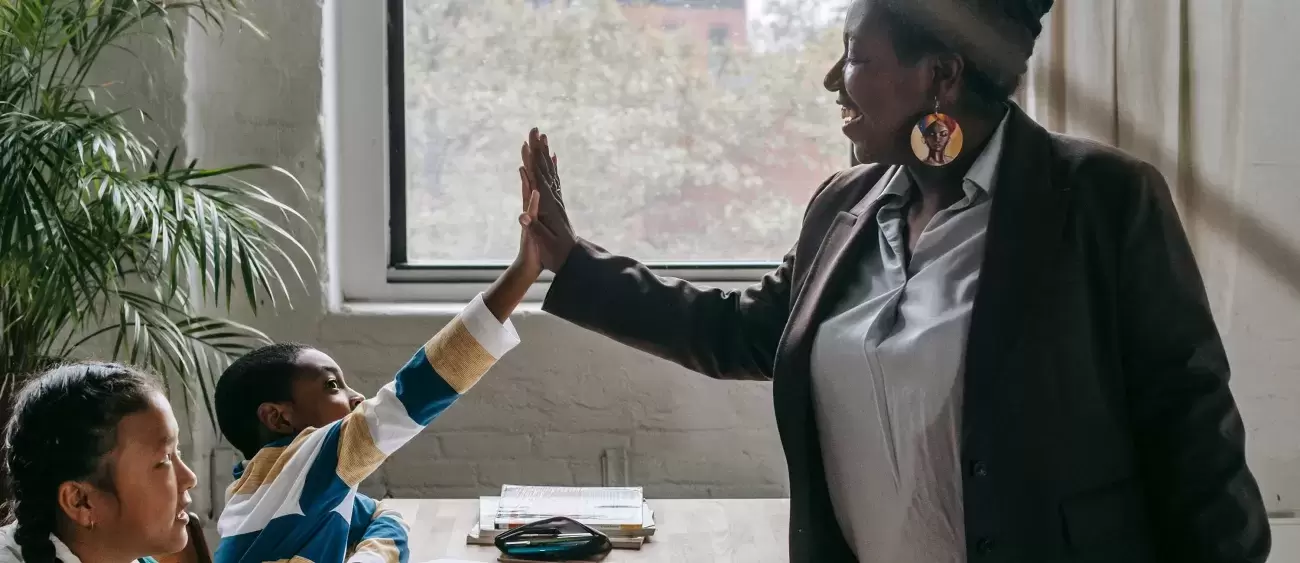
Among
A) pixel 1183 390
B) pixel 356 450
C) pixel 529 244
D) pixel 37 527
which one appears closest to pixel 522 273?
pixel 529 244

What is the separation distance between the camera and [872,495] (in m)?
1.30

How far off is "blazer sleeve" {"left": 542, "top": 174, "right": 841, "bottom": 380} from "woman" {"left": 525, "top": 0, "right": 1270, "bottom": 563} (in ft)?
0.27

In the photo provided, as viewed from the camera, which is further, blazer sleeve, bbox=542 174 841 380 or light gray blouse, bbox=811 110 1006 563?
blazer sleeve, bbox=542 174 841 380

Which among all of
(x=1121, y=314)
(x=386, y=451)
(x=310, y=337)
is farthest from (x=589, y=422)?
(x=1121, y=314)

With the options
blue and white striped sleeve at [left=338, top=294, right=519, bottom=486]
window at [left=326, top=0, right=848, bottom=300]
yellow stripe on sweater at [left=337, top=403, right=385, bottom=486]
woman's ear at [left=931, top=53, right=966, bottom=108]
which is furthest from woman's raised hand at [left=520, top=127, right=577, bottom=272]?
window at [left=326, top=0, right=848, bottom=300]

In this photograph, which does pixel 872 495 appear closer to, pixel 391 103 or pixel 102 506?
pixel 102 506

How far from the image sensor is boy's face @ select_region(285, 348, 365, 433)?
5.10 feet

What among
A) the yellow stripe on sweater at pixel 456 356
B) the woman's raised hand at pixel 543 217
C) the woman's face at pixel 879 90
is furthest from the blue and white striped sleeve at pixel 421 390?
the woman's face at pixel 879 90

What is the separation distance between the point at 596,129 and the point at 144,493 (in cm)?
137

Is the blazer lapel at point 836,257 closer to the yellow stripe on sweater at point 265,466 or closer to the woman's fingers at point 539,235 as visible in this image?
the woman's fingers at point 539,235

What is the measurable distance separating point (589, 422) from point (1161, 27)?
1.27 metres

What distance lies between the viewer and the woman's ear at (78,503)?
116 cm

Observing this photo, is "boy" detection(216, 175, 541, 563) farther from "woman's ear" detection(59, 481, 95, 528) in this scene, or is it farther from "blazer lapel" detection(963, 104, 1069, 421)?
"blazer lapel" detection(963, 104, 1069, 421)

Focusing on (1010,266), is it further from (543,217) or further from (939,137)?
(543,217)
